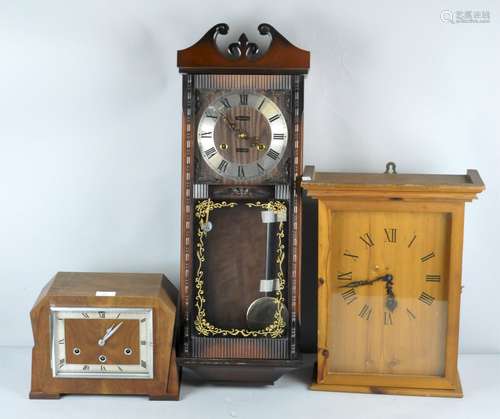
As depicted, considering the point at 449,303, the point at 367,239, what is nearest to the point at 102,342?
the point at 367,239

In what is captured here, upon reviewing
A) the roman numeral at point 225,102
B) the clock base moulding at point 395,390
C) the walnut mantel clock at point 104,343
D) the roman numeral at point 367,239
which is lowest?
the clock base moulding at point 395,390

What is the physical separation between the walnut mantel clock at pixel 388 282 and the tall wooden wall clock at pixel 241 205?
0.12m

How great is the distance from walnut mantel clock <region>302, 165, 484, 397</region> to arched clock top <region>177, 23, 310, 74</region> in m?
0.38

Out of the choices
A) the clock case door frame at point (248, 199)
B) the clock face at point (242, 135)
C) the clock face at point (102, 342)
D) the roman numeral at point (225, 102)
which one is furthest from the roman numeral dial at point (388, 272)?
the clock face at point (102, 342)

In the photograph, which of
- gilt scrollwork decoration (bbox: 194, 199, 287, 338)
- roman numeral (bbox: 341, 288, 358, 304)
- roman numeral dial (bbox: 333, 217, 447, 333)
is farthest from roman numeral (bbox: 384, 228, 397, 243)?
gilt scrollwork decoration (bbox: 194, 199, 287, 338)

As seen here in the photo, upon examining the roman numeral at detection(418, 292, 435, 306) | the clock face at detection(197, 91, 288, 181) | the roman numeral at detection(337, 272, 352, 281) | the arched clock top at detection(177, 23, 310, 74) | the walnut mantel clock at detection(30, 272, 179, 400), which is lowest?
the walnut mantel clock at detection(30, 272, 179, 400)

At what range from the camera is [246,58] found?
3295 mm

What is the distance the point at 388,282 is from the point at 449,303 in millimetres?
217

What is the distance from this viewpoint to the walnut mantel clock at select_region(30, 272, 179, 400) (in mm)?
3299

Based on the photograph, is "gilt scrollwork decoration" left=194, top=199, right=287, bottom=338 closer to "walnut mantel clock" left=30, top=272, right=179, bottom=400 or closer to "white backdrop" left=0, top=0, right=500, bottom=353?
"walnut mantel clock" left=30, top=272, right=179, bottom=400

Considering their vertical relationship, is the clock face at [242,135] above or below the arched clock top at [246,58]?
below

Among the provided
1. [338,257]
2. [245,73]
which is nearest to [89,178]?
[245,73]

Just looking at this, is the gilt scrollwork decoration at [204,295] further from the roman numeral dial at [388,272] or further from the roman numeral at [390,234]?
the roman numeral at [390,234]

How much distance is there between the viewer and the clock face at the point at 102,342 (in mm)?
3311
